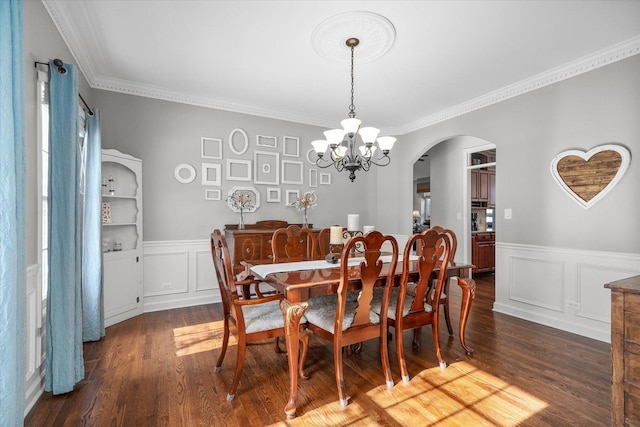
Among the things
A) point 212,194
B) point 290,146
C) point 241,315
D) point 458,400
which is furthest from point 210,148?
point 458,400

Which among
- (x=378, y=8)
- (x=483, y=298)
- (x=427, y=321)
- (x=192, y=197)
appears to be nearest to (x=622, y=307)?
(x=427, y=321)

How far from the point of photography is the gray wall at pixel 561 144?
2869 mm

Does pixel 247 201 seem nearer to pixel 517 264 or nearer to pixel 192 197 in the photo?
pixel 192 197

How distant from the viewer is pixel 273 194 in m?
4.64

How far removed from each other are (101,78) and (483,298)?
5.58m

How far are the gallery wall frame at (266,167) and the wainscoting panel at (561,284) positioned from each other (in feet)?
10.3

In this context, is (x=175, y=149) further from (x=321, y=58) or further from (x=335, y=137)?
(x=335, y=137)

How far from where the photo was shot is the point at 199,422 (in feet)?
5.88

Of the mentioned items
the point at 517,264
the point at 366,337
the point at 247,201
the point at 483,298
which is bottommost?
the point at 483,298

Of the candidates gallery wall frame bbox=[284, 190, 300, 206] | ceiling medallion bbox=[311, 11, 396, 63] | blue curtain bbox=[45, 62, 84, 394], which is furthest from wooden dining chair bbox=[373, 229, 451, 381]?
gallery wall frame bbox=[284, 190, 300, 206]

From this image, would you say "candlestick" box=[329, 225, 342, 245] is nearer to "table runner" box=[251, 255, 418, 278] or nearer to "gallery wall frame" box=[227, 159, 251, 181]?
"table runner" box=[251, 255, 418, 278]

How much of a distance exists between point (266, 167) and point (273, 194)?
40 cm

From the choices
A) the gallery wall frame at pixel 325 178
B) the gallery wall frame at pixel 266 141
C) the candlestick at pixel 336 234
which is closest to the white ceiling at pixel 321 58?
the gallery wall frame at pixel 266 141

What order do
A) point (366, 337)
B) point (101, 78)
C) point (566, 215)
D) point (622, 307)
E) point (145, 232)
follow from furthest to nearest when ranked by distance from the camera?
1. point (145, 232)
2. point (101, 78)
3. point (566, 215)
4. point (366, 337)
5. point (622, 307)
